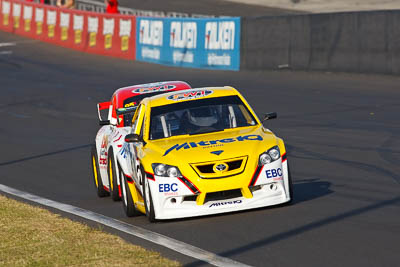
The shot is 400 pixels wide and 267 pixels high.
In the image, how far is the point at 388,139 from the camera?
608 inches

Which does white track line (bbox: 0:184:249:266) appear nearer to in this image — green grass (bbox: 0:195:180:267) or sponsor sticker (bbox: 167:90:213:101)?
green grass (bbox: 0:195:180:267)

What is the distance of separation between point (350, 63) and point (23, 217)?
53.7ft

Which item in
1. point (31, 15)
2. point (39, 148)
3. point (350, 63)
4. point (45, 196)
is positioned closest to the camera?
point (45, 196)

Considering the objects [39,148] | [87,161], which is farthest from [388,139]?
[39,148]

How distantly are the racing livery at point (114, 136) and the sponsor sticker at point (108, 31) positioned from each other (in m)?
23.2

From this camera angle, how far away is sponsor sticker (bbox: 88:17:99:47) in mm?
37991

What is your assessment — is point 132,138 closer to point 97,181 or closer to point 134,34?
point 97,181

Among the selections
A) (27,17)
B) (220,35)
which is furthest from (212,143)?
(27,17)

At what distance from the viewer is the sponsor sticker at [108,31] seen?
37047mm

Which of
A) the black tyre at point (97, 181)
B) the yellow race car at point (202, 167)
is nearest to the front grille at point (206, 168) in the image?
the yellow race car at point (202, 167)

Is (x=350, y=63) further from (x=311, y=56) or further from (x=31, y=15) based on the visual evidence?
(x=31, y=15)

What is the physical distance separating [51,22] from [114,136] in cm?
3071

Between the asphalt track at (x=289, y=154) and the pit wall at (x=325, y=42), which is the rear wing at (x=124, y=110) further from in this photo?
the pit wall at (x=325, y=42)

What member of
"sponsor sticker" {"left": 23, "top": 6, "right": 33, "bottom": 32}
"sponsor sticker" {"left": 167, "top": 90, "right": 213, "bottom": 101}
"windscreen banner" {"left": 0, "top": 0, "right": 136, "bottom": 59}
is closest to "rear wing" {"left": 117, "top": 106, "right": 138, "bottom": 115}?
"sponsor sticker" {"left": 167, "top": 90, "right": 213, "bottom": 101}
